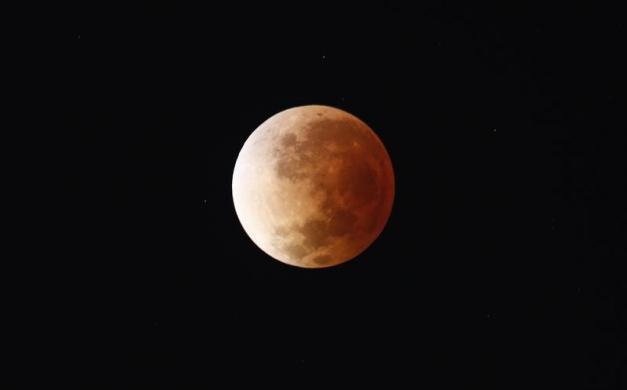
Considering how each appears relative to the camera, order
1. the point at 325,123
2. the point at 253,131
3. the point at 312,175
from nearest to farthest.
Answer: the point at 312,175, the point at 325,123, the point at 253,131

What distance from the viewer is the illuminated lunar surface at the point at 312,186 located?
3.59 meters

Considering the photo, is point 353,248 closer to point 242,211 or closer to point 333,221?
point 333,221

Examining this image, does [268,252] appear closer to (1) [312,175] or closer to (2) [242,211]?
(2) [242,211]

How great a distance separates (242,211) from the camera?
392cm

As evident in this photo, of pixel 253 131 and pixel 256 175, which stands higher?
pixel 253 131

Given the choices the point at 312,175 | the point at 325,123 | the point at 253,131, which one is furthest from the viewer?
the point at 253,131

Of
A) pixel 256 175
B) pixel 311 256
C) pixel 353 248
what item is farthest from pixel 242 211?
pixel 353 248

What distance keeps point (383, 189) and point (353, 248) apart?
48 centimetres

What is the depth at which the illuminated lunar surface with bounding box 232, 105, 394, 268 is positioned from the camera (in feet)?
11.8

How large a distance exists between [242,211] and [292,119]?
0.76 metres

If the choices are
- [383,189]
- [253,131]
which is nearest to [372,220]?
[383,189]

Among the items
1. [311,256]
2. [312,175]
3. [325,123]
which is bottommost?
[311,256]

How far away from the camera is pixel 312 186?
11.7ft

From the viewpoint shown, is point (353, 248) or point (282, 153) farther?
point (353, 248)
